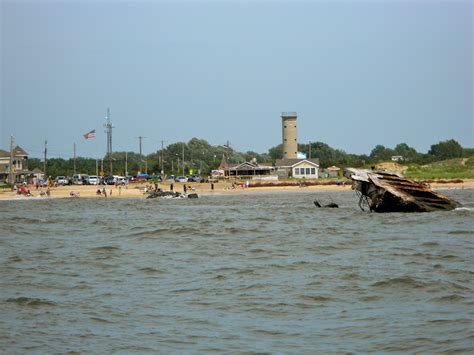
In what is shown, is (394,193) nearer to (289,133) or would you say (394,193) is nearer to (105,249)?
(105,249)

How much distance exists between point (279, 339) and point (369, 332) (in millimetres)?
1601

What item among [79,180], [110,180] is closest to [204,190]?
[110,180]

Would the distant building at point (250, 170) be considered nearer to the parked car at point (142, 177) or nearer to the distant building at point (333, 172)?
the distant building at point (333, 172)

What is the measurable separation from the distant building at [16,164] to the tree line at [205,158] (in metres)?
10.9

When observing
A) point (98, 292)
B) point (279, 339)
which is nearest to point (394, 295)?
point (279, 339)

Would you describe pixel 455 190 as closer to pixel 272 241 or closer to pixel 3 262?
pixel 272 241

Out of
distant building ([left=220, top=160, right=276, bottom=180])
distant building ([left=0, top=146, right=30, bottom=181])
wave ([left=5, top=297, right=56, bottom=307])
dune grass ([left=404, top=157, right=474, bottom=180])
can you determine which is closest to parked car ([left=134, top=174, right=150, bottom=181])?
distant building ([left=220, top=160, right=276, bottom=180])

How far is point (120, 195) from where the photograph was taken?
72.1 m

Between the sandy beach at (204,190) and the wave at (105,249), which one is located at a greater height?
the sandy beach at (204,190)

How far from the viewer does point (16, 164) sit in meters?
113

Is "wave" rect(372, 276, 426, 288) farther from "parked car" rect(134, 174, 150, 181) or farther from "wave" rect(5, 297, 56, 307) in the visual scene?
"parked car" rect(134, 174, 150, 181)

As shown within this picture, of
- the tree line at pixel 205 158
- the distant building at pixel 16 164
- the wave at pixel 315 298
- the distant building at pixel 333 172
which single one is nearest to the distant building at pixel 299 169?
the distant building at pixel 333 172

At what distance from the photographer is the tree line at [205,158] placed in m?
127

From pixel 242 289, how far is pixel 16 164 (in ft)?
330
